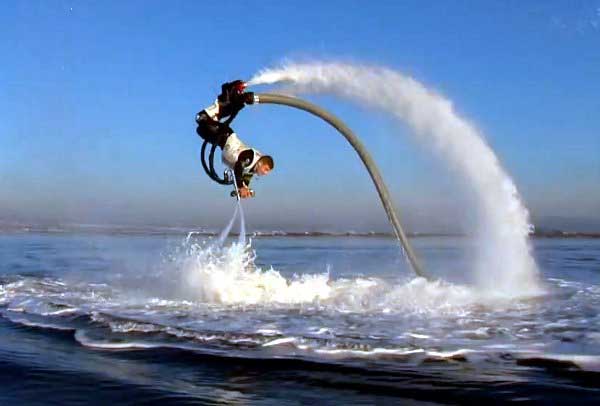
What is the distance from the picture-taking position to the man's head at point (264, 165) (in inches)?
414

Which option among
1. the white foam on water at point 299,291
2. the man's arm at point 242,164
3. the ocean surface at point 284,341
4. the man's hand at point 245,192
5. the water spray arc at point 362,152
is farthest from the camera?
the water spray arc at point 362,152

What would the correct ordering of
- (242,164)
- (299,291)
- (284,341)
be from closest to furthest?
(284,341) → (242,164) → (299,291)

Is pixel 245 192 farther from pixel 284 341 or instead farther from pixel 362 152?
pixel 284 341

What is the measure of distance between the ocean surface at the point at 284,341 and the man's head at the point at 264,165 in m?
2.19

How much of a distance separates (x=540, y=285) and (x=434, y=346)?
833 cm

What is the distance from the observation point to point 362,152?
12.4 meters

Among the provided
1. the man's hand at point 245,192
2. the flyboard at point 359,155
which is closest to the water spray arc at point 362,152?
the flyboard at point 359,155

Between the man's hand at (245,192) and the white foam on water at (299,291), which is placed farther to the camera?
the white foam on water at (299,291)

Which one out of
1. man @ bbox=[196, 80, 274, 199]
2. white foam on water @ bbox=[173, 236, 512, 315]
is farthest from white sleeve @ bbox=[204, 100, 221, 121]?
white foam on water @ bbox=[173, 236, 512, 315]

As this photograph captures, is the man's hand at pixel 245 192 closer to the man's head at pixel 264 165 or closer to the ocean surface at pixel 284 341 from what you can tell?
the man's head at pixel 264 165

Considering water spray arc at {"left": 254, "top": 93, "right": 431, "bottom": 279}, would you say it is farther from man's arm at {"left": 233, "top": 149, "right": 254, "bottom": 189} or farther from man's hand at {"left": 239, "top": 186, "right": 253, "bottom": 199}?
man's hand at {"left": 239, "top": 186, "right": 253, "bottom": 199}

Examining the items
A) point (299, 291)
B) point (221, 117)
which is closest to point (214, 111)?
point (221, 117)

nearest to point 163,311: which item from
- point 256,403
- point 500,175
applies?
point 256,403

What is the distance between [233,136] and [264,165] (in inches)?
28.5
